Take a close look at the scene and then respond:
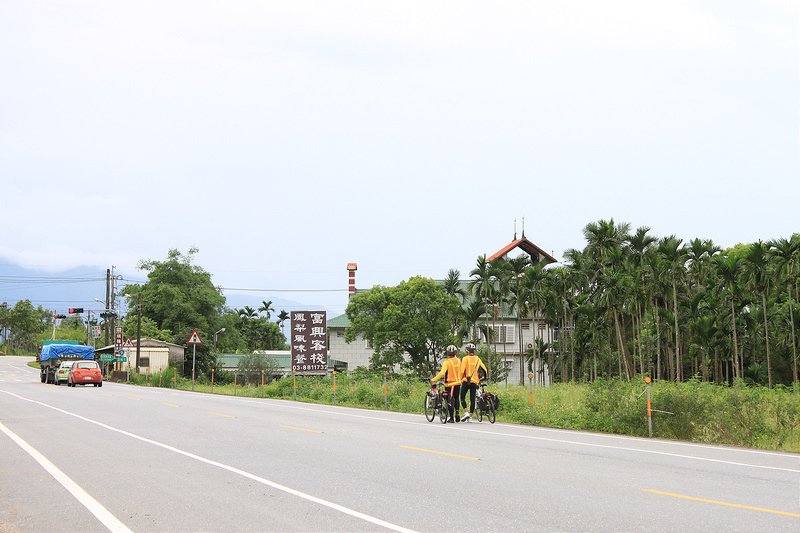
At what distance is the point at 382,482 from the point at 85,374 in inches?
1830

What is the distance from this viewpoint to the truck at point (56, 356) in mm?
63094

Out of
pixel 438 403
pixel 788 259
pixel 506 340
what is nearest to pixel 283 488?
pixel 438 403

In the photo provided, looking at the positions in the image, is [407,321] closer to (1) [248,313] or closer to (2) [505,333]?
(2) [505,333]

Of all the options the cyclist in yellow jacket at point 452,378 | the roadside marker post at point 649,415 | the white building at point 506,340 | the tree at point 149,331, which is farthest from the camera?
the tree at point 149,331

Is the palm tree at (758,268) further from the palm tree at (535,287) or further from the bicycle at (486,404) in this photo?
the bicycle at (486,404)

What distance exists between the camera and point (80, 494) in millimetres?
10805

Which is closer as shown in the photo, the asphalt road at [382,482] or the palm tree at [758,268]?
the asphalt road at [382,482]

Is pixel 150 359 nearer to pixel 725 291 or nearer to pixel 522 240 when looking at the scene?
pixel 522 240

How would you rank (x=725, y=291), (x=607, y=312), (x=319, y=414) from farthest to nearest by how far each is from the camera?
1. (x=607, y=312)
2. (x=725, y=291)
3. (x=319, y=414)

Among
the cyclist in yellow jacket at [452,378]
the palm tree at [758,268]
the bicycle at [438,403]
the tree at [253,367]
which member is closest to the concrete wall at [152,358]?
the tree at [253,367]

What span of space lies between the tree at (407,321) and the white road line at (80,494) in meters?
52.5

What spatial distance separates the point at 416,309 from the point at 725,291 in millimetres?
24593

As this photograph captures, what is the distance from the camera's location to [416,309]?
69.8 metres

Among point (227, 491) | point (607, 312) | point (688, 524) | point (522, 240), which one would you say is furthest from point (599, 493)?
point (522, 240)
